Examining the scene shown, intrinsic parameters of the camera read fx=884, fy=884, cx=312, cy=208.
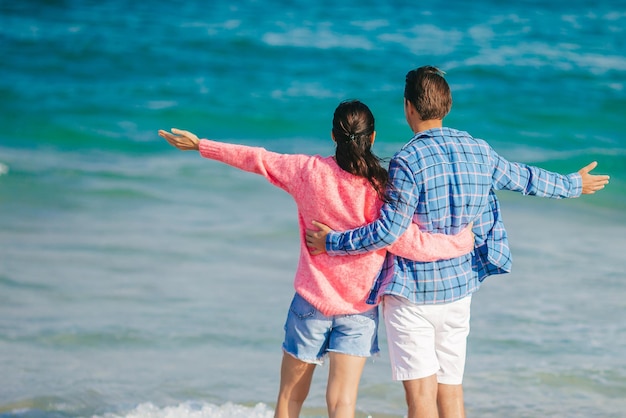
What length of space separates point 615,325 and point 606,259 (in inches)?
51.5

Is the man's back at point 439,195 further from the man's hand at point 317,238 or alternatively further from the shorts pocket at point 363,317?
the man's hand at point 317,238

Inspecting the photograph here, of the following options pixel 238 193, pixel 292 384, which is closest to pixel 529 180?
pixel 292 384

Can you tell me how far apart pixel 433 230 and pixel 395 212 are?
183mm

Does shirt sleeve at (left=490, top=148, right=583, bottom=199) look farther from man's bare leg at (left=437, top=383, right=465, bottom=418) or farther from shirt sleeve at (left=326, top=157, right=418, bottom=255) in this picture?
man's bare leg at (left=437, top=383, right=465, bottom=418)

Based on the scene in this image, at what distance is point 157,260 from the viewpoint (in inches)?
250

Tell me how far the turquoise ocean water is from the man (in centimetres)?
125

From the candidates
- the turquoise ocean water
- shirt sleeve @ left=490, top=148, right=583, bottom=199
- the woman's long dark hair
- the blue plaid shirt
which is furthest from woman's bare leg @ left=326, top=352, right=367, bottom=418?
the turquoise ocean water

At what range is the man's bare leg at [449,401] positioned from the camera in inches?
121

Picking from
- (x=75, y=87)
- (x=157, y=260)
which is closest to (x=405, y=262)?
(x=157, y=260)

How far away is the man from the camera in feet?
9.08

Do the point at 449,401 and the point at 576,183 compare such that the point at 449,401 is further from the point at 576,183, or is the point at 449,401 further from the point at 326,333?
the point at 576,183

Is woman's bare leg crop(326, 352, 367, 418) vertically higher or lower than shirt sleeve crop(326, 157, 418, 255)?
lower

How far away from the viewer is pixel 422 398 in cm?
294

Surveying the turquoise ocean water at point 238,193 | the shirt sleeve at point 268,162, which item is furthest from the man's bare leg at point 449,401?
the turquoise ocean water at point 238,193
